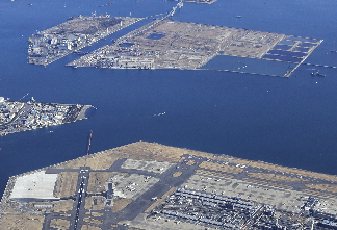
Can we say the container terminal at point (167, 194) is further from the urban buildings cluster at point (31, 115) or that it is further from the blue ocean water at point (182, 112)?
the urban buildings cluster at point (31, 115)

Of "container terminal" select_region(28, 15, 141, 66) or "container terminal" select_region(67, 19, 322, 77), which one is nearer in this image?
"container terminal" select_region(67, 19, 322, 77)

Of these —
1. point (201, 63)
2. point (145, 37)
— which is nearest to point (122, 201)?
point (201, 63)

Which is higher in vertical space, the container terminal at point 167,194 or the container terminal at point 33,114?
the container terminal at point 167,194

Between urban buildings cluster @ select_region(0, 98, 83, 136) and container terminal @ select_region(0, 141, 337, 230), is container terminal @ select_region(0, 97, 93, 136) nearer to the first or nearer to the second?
urban buildings cluster @ select_region(0, 98, 83, 136)

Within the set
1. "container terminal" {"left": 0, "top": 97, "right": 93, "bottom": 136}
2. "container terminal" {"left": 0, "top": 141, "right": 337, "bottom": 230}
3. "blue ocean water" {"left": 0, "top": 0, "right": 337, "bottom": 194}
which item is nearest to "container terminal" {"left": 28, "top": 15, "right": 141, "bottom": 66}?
"blue ocean water" {"left": 0, "top": 0, "right": 337, "bottom": 194}

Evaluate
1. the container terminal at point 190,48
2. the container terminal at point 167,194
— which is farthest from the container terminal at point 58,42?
the container terminal at point 167,194

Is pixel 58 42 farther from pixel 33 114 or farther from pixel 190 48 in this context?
pixel 33 114
